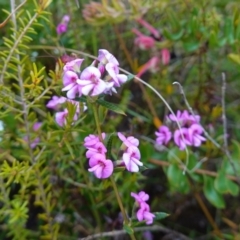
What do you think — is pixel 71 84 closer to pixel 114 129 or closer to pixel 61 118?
pixel 61 118

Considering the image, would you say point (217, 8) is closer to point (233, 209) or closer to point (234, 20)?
point (234, 20)

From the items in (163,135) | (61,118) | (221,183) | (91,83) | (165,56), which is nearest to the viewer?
(91,83)

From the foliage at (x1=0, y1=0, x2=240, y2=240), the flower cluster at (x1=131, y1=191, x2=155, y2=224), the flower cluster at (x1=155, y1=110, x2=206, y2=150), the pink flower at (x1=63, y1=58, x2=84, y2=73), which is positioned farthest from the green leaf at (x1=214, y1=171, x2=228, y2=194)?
the pink flower at (x1=63, y1=58, x2=84, y2=73)

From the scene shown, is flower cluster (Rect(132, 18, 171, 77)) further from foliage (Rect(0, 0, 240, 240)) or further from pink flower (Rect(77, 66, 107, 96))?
pink flower (Rect(77, 66, 107, 96))

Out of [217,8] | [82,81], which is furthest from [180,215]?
[82,81]

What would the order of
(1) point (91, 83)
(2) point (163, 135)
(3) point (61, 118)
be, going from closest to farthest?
(1) point (91, 83) < (3) point (61, 118) < (2) point (163, 135)

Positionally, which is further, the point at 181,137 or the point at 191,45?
the point at 191,45

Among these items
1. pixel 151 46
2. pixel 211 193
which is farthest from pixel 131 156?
pixel 151 46
